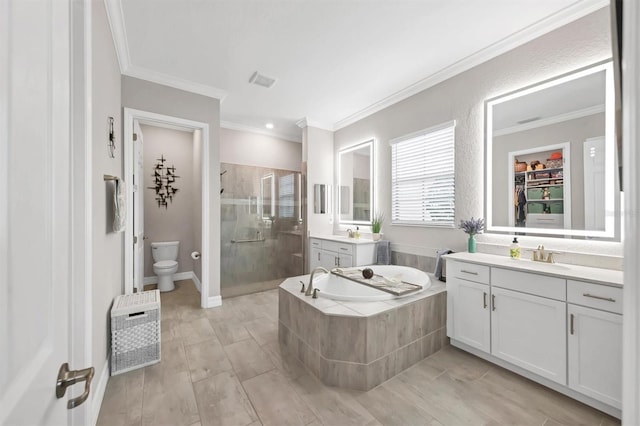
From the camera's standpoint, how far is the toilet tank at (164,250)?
4.31 meters

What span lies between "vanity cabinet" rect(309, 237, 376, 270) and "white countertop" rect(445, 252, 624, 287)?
1.25m

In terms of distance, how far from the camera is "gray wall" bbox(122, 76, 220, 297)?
2910 millimetres

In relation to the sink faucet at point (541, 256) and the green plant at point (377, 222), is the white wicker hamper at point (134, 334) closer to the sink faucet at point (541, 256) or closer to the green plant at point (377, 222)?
the green plant at point (377, 222)

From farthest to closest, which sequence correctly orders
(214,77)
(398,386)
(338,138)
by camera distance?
1. (338,138)
2. (214,77)
3. (398,386)

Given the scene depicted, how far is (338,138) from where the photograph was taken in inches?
183

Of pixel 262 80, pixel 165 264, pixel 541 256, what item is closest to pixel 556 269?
pixel 541 256

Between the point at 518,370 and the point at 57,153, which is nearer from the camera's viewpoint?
the point at 57,153

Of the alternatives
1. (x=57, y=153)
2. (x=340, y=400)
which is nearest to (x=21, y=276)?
(x=57, y=153)

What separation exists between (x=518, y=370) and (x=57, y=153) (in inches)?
113

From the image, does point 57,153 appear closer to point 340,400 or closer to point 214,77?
point 340,400

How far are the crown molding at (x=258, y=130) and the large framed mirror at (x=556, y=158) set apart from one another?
3447 mm

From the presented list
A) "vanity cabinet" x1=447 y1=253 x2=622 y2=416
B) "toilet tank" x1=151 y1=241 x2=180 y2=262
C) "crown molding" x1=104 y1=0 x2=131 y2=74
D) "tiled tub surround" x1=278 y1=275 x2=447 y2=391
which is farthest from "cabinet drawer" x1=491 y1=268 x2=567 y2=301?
"toilet tank" x1=151 y1=241 x2=180 y2=262

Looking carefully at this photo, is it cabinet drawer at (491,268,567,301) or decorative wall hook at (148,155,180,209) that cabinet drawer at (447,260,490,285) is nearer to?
cabinet drawer at (491,268,567,301)

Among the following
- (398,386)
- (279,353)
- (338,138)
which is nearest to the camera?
(398,386)
